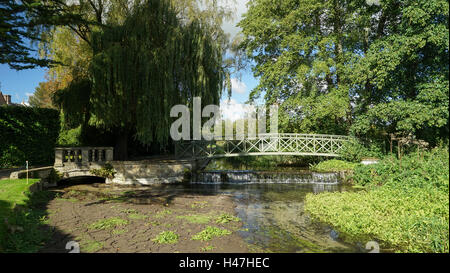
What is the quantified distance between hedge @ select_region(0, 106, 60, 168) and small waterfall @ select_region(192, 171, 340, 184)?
8909 millimetres

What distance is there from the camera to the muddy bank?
5043 millimetres

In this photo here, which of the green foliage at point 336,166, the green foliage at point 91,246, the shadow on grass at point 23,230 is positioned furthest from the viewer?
the green foliage at point 336,166

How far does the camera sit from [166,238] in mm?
5344

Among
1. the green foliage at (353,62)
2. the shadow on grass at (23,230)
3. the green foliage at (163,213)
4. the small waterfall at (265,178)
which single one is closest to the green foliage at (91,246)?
the shadow on grass at (23,230)

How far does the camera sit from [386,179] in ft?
34.3

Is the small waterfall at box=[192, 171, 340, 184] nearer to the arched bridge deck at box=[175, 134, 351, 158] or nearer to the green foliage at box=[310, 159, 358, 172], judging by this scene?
the green foliage at box=[310, 159, 358, 172]

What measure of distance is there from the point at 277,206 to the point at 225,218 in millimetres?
2717

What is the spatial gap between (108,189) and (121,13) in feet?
32.8

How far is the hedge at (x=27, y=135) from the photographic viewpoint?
1205 cm

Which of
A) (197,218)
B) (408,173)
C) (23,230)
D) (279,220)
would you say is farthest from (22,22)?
(408,173)

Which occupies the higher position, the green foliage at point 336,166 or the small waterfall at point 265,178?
the green foliage at point 336,166

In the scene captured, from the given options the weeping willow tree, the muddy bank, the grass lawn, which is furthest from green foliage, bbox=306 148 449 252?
the weeping willow tree

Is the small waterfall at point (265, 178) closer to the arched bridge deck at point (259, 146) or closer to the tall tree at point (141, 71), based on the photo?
the arched bridge deck at point (259, 146)

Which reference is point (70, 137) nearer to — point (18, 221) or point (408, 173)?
point (18, 221)
